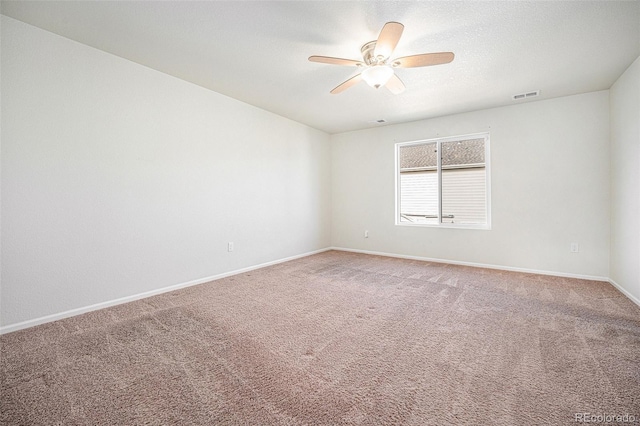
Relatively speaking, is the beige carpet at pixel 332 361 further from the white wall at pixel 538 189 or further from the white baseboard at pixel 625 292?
the white wall at pixel 538 189

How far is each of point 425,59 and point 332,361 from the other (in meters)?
2.48

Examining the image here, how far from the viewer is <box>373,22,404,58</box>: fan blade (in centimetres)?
187

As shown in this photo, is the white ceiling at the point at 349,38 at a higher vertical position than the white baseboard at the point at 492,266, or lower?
higher

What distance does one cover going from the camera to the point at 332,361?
1760 millimetres

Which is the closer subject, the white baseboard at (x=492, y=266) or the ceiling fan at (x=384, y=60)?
the ceiling fan at (x=384, y=60)

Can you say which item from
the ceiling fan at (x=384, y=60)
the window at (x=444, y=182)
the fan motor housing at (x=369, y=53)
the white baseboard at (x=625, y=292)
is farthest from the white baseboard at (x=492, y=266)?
the fan motor housing at (x=369, y=53)

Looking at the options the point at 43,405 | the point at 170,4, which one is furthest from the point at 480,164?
the point at 43,405

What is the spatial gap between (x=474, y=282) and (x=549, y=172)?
6.59 ft

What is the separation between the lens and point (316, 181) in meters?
5.61

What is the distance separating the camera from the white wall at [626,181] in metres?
2.79

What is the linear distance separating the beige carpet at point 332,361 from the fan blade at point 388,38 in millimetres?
2286

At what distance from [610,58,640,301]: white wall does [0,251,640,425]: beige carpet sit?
0.43 m

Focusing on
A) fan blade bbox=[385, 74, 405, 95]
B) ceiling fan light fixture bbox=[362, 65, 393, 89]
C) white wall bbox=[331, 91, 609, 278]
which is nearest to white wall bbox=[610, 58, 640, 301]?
white wall bbox=[331, 91, 609, 278]

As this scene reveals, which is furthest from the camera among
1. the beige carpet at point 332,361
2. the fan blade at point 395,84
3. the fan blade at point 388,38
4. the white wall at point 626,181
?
the white wall at point 626,181
